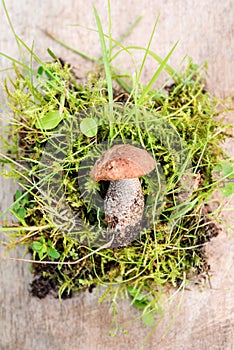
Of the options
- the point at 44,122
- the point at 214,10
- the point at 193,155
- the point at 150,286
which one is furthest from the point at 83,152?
the point at 214,10

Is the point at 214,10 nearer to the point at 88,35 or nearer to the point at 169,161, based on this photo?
the point at 88,35

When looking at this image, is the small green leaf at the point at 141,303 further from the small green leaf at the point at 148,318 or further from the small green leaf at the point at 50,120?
the small green leaf at the point at 50,120

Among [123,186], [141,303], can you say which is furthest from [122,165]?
[141,303]

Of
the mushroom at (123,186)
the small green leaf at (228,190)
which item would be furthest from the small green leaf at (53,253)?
the small green leaf at (228,190)

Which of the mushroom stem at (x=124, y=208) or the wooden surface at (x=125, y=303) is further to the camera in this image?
the wooden surface at (x=125, y=303)

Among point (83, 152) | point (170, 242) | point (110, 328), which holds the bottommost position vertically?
point (110, 328)

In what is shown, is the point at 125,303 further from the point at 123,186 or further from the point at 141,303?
the point at 123,186

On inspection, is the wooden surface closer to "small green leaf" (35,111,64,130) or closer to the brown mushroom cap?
"small green leaf" (35,111,64,130)
